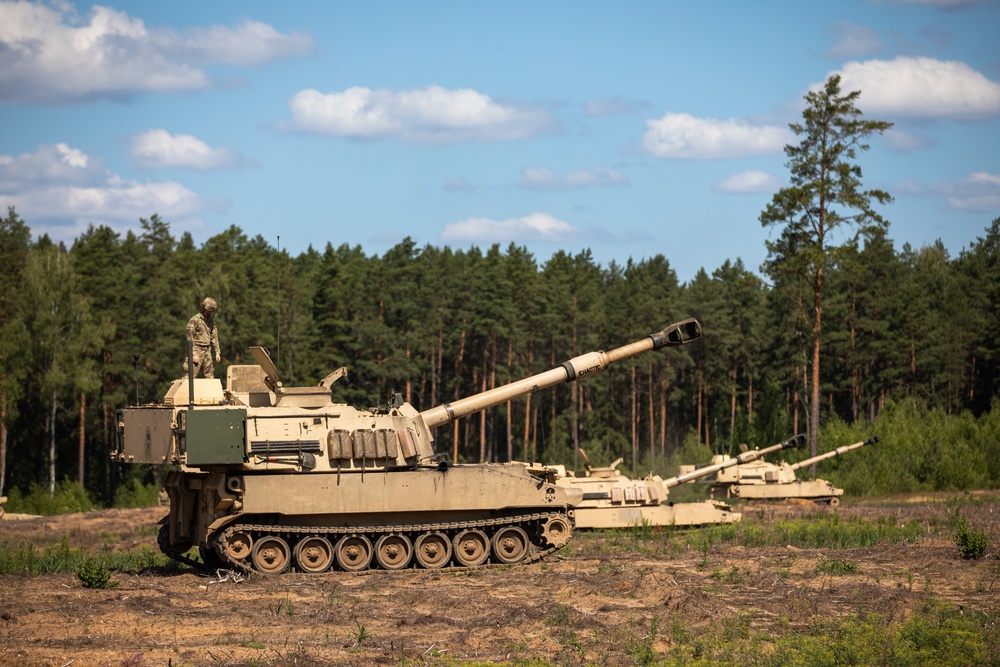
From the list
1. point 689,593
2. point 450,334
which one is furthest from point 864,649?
point 450,334

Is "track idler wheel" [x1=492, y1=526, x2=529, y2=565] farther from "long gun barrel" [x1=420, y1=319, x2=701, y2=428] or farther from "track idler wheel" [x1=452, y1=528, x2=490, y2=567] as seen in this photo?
"long gun barrel" [x1=420, y1=319, x2=701, y2=428]

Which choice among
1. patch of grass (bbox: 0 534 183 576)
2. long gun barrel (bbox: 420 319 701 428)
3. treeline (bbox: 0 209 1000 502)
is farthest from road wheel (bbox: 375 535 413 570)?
treeline (bbox: 0 209 1000 502)

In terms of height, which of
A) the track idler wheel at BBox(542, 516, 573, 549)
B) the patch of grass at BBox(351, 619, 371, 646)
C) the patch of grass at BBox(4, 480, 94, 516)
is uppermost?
the track idler wheel at BBox(542, 516, 573, 549)

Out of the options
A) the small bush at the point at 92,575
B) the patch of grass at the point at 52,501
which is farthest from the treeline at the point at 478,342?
the small bush at the point at 92,575

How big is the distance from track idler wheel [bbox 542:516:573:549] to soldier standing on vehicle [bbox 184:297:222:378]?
6.03m

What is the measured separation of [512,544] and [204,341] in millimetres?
6079

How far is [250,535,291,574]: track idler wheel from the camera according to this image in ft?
62.2

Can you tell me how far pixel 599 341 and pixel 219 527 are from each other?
44.9 m

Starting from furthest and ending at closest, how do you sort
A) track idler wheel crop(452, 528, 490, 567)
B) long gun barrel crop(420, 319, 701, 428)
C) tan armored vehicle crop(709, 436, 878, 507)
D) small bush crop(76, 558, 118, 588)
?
tan armored vehicle crop(709, 436, 878, 507) < long gun barrel crop(420, 319, 701, 428) < track idler wheel crop(452, 528, 490, 567) < small bush crop(76, 558, 118, 588)

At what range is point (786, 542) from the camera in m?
22.9

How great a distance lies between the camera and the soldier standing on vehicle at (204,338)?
780 inches

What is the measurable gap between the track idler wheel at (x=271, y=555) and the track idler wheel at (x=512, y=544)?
3.41m

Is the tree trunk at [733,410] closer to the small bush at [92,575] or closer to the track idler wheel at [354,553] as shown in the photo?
the track idler wheel at [354,553]

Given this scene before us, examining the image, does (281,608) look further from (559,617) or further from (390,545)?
(390,545)
